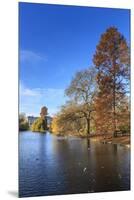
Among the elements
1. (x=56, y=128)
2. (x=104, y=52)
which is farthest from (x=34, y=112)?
(x=104, y=52)

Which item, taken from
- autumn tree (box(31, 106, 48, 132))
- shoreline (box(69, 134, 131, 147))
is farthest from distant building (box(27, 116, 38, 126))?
shoreline (box(69, 134, 131, 147))

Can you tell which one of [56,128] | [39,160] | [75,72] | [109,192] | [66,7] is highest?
[66,7]

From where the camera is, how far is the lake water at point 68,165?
482 cm

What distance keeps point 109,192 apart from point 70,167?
1.74 feet

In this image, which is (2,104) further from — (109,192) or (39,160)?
(109,192)

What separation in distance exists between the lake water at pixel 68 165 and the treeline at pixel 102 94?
18 cm

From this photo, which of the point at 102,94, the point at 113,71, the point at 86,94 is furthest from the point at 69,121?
the point at 113,71

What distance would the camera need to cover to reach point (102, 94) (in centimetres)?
520

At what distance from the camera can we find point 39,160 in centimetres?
491

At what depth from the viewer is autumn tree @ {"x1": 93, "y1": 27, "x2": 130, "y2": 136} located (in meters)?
5.15

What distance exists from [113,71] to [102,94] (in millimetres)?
304

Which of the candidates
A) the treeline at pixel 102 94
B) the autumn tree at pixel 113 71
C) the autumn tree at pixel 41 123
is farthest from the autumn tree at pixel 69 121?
the autumn tree at pixel 113 71

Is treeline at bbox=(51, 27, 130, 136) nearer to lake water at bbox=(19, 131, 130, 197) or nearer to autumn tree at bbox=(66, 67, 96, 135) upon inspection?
autumn tree at bbox=(66, 67, 96, 135)

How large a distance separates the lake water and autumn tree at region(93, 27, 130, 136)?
0.37 metres
